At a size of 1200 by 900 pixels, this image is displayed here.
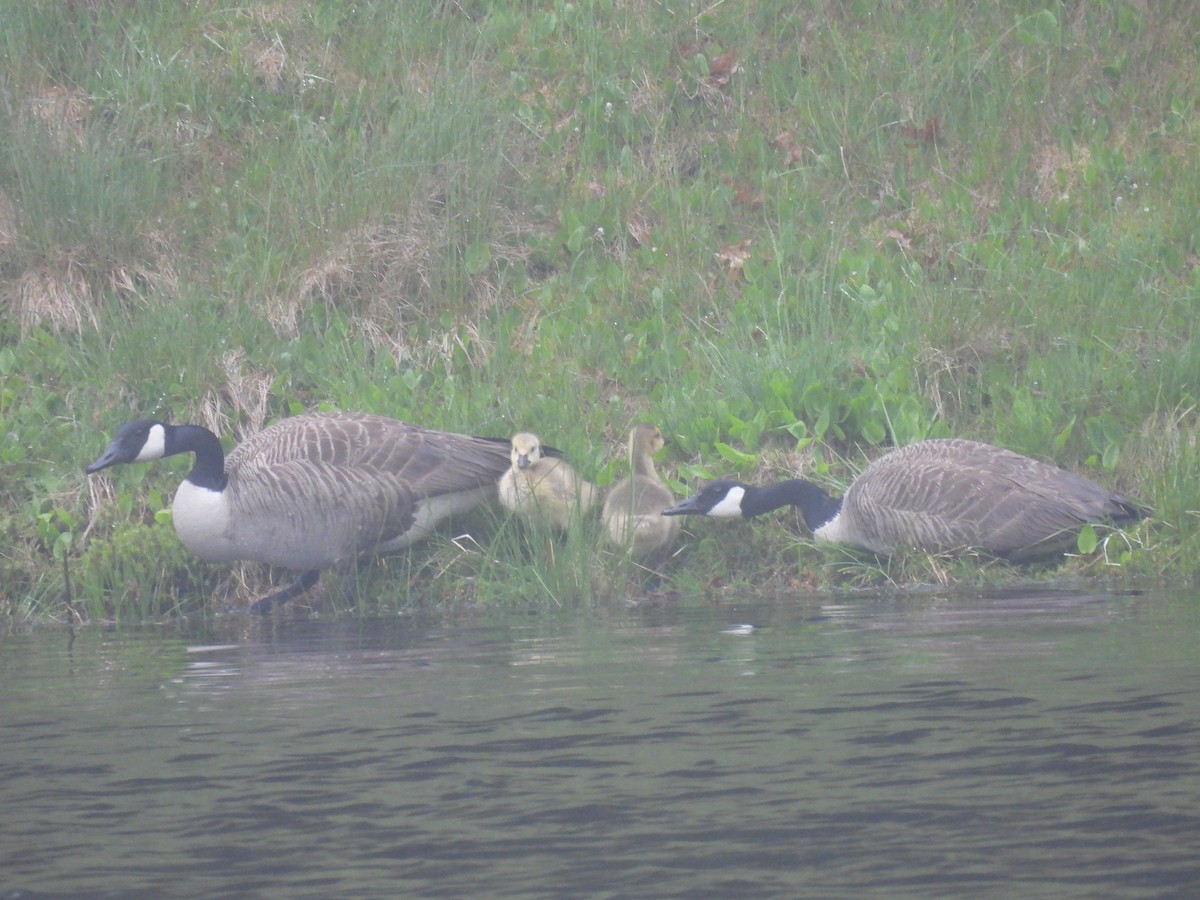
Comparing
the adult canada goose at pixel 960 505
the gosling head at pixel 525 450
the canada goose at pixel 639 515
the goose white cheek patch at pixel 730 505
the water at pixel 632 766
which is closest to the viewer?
the water at pixel 632 766

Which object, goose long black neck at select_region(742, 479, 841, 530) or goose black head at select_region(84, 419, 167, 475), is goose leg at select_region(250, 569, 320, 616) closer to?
goose black head at select_region(84, 419, 167, 475)

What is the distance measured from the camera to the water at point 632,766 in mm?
4012

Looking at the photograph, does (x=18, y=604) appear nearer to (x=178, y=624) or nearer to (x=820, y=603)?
(x=178, y=624)

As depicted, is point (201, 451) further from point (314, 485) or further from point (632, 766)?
point (632, 766)

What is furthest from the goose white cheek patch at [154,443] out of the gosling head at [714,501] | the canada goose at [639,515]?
the gosling head at [714,501]

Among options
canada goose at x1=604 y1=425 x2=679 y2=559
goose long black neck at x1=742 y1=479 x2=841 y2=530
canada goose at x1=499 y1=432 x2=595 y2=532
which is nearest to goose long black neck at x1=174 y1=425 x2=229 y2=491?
canada goose at x1=499 y1=432 x2=595 y2=532

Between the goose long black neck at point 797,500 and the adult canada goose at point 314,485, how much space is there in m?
1.62

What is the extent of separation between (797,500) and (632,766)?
5738 millimetres

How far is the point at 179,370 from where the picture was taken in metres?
11.9

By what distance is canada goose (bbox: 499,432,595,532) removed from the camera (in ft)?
33.9

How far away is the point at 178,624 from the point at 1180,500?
19.7 ft

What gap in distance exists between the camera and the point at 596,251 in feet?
44.9

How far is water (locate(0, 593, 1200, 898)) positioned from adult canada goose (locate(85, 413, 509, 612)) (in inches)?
89.3

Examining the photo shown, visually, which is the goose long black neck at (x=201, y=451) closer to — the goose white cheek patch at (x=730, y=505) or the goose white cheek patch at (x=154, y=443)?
the goose white cheek patch at (x=154, y=443)
